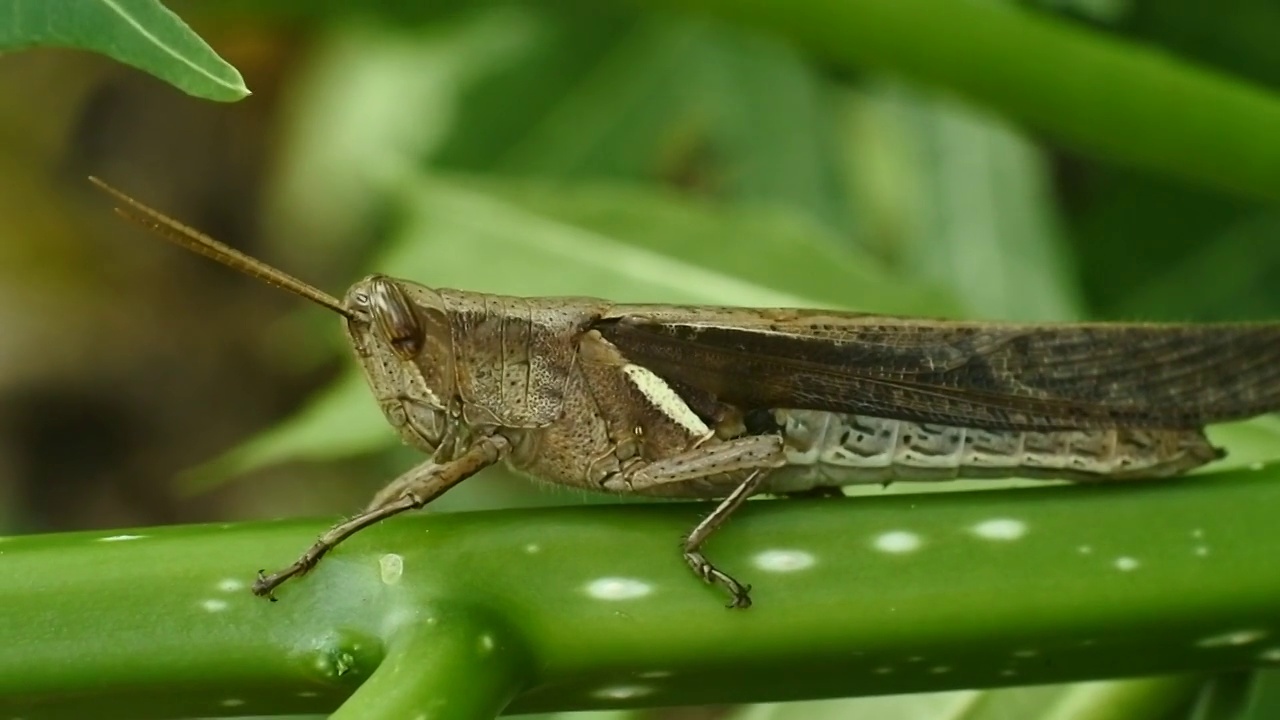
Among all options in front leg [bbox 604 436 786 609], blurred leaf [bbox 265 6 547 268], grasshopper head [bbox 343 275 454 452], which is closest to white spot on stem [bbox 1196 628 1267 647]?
front leg [bbox 604 436 786 609]

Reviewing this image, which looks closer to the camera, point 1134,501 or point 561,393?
point 1134,501

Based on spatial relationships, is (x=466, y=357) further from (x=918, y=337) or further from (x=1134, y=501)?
(x=1134, y=501)

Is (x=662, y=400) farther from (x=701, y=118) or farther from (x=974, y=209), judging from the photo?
(x=701, y=118)

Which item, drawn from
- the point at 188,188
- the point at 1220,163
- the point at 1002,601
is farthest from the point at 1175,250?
the point at 188,188

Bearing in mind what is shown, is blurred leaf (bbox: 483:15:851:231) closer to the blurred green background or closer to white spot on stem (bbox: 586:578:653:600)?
the blurred green background

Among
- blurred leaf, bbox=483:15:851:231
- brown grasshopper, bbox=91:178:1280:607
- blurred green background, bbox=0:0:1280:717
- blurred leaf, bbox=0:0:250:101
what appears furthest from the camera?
blurred leaf, bbox=483:15:851:231
